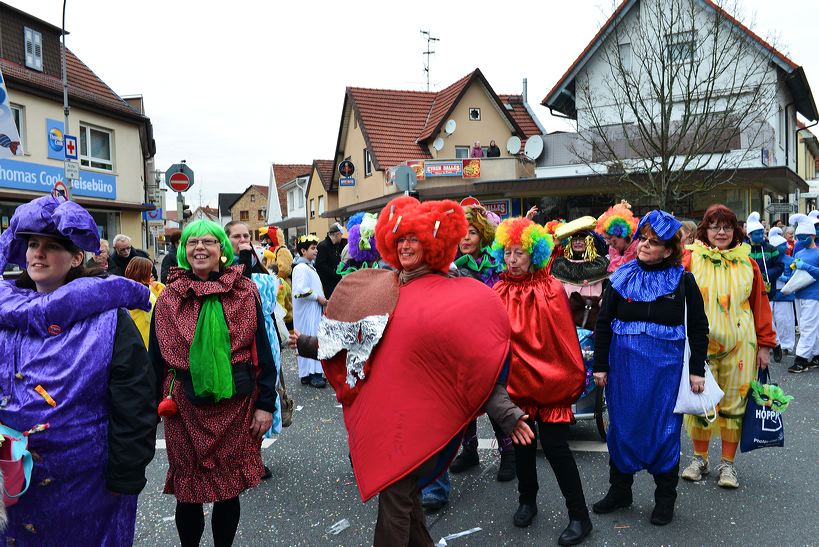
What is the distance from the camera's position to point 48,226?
7.76 feet

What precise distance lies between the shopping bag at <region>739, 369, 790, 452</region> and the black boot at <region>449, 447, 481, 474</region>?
1893mm

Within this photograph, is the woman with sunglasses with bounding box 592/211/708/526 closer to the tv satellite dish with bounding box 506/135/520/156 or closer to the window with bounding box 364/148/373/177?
the tv satellite dish with bounding box 506/135/520/156

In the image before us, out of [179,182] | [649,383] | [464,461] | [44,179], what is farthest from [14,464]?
[44,179]

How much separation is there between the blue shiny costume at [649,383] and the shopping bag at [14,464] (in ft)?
10.1

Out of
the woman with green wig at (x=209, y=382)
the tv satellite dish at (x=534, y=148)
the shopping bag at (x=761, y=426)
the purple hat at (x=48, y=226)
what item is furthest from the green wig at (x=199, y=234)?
the tv satellite dish at (x=534, y=148)

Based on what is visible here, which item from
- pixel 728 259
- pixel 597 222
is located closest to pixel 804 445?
pixel 728 259

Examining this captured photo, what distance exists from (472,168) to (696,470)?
1857cm

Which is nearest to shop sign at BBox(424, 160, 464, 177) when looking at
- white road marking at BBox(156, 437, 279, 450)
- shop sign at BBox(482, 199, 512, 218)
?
shop sign at BBox(482, 199, 512, 218)

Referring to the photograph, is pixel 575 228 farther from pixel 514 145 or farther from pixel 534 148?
pixel 514 145

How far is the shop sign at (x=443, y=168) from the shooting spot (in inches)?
882

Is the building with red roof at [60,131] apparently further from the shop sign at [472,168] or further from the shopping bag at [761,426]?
the shopping bag at [761,426]

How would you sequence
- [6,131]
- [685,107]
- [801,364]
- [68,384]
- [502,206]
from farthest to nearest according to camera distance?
[502,206] < [685,107] < [801,364] < [6,131] < [68,384]

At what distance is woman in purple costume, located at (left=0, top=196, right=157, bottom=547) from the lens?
232 centimetres

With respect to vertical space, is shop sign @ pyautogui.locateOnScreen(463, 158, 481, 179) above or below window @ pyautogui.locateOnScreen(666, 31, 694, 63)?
below
